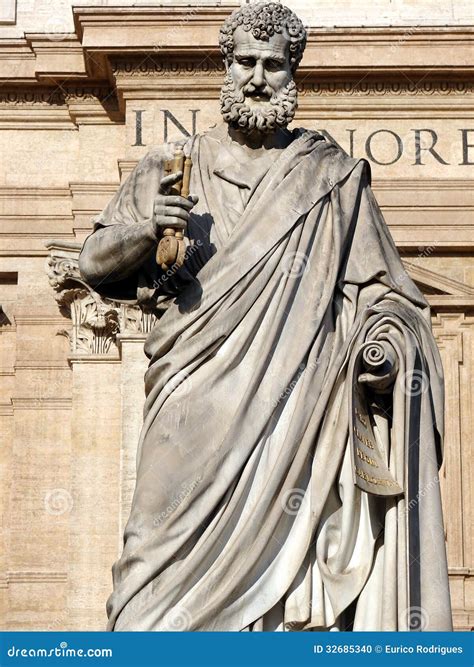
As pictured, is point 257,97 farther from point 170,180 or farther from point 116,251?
point 116,251

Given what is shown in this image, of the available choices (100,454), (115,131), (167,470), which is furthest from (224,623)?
(115,131)

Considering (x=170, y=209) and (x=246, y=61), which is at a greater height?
(x=246, y=61)

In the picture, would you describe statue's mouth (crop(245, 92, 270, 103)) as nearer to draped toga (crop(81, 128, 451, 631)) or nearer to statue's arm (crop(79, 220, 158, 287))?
draped toga (crop(81, 128, 451, 631))

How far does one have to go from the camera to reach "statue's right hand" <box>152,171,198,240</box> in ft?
27.0

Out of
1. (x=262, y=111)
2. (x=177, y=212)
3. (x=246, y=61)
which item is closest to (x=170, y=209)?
(x=177, y=212)

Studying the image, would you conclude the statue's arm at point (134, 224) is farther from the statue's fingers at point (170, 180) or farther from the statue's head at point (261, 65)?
the statue's head at point (261, 65)

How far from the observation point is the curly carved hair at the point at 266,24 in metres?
8.66

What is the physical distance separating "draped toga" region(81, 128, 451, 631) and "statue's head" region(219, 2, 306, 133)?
0.73 feet

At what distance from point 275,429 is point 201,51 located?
14435mm

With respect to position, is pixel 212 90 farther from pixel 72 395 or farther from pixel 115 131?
pixel 72 395

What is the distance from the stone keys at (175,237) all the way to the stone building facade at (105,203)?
13.2m

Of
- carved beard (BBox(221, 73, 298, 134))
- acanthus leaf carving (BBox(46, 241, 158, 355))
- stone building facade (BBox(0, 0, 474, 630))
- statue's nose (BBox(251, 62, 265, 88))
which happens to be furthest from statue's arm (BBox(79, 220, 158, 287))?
acanthus leaf carving (BBox(46, 241, 158, 355))

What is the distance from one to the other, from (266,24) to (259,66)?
0.47ft

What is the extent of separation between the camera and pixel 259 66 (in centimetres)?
870
